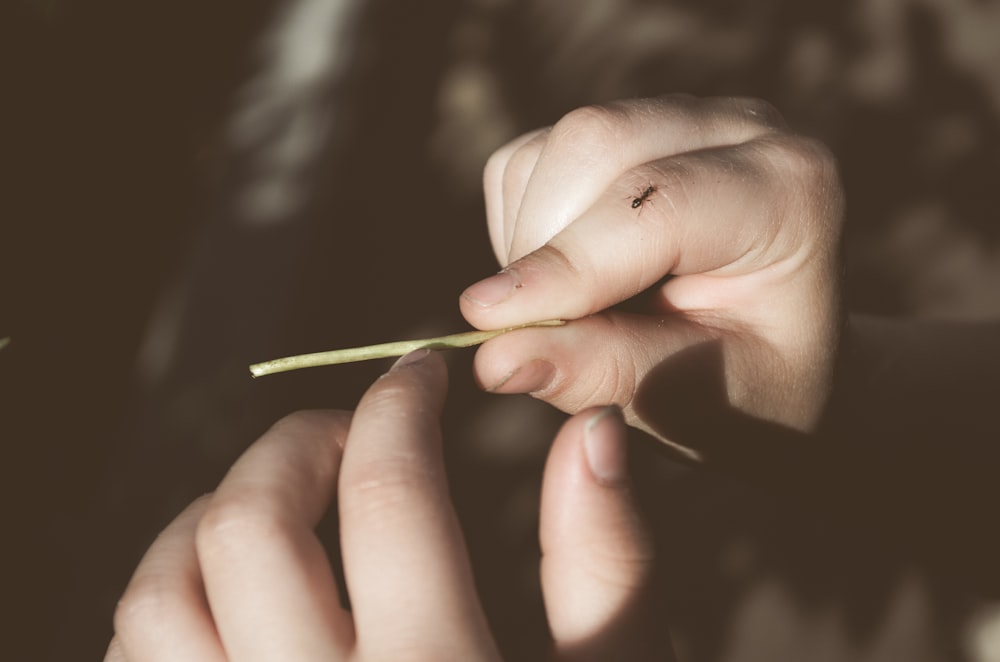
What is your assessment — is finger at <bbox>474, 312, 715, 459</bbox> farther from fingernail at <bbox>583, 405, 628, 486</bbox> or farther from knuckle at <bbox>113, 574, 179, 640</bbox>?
knuckle at <bbox>113, 574, 179, 640</bbox>

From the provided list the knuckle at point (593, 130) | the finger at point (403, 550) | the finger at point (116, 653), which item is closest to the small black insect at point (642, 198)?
the knuckle at point (593, 130)

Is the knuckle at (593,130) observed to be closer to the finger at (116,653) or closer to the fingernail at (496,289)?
the fingernail at (496,289)

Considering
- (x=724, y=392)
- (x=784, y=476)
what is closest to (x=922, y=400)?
(x=784, y=476)

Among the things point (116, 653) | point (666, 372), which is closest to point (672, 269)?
point (666, 372)

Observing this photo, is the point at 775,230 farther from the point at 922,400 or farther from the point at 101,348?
the point at 101,348

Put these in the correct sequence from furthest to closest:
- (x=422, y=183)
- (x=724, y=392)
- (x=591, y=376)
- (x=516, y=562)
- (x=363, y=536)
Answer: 1. (x=422, y=183)
2. (x=516, y=562)
3. (x=724, y=392)
4. (x=591, y=376)
5. (x=363, y=536)

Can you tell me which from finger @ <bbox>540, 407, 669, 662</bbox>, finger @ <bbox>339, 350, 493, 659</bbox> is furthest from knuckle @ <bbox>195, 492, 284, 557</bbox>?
finger @ <bbox>540, 407, 669, 662</bbox>
